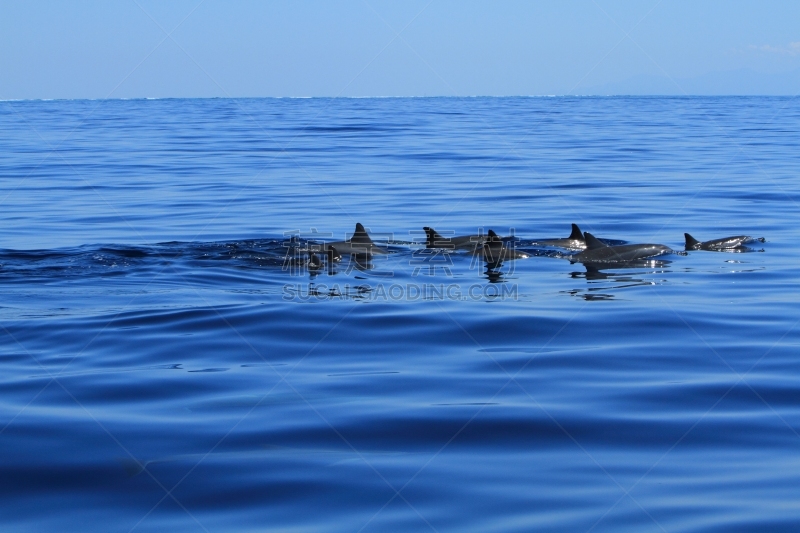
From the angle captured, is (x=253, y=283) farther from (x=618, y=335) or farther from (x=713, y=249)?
(x=713, y=249)

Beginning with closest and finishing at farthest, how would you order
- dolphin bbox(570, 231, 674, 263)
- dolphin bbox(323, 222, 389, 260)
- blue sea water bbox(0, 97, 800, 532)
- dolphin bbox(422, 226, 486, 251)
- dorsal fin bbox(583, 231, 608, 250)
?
blue sea water bbox(0, 97, 800, 532), dolphin bbox(570, 231, 674, 263), dorsal fin bbox(583, 231, 608, 250), dolphin bbox(323, 222, 389, 260), dolphin bbox(422, 226, 486, 251)

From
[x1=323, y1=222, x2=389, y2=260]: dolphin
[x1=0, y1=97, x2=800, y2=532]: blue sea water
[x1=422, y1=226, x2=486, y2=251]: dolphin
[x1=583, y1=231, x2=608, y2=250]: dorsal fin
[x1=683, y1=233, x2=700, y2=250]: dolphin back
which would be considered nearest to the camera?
[x1=0, y1=97, x2=800, y2=532]: blue sea water

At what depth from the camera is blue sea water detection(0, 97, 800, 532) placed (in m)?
5.34

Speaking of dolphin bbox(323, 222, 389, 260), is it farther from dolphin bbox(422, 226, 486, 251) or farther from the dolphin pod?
dolphin bbox(422, 226, 486, 251)

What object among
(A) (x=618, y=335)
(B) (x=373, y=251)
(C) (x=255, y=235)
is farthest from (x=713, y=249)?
(C) (x=255, y=235)

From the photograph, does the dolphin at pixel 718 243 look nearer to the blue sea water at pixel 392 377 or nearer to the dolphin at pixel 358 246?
the blue sea water at pixel 392 377

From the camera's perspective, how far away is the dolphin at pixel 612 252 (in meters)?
14.9

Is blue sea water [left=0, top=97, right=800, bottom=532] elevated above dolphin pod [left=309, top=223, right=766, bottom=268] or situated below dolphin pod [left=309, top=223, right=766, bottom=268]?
below

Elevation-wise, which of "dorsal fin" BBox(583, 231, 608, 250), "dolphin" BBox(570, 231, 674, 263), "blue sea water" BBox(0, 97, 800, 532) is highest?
"dorsal fin" BBox(583, 231, 608, 250)

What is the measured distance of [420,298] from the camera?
38.8ft

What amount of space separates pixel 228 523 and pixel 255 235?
1313cm

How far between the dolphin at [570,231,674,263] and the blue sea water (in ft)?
1.31

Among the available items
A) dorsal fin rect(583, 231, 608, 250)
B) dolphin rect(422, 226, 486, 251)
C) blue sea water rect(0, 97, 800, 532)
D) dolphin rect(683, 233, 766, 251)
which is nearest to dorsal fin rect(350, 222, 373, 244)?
blue sea water rect(0, 97, 800, 532)

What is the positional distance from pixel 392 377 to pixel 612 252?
793 centimetres
